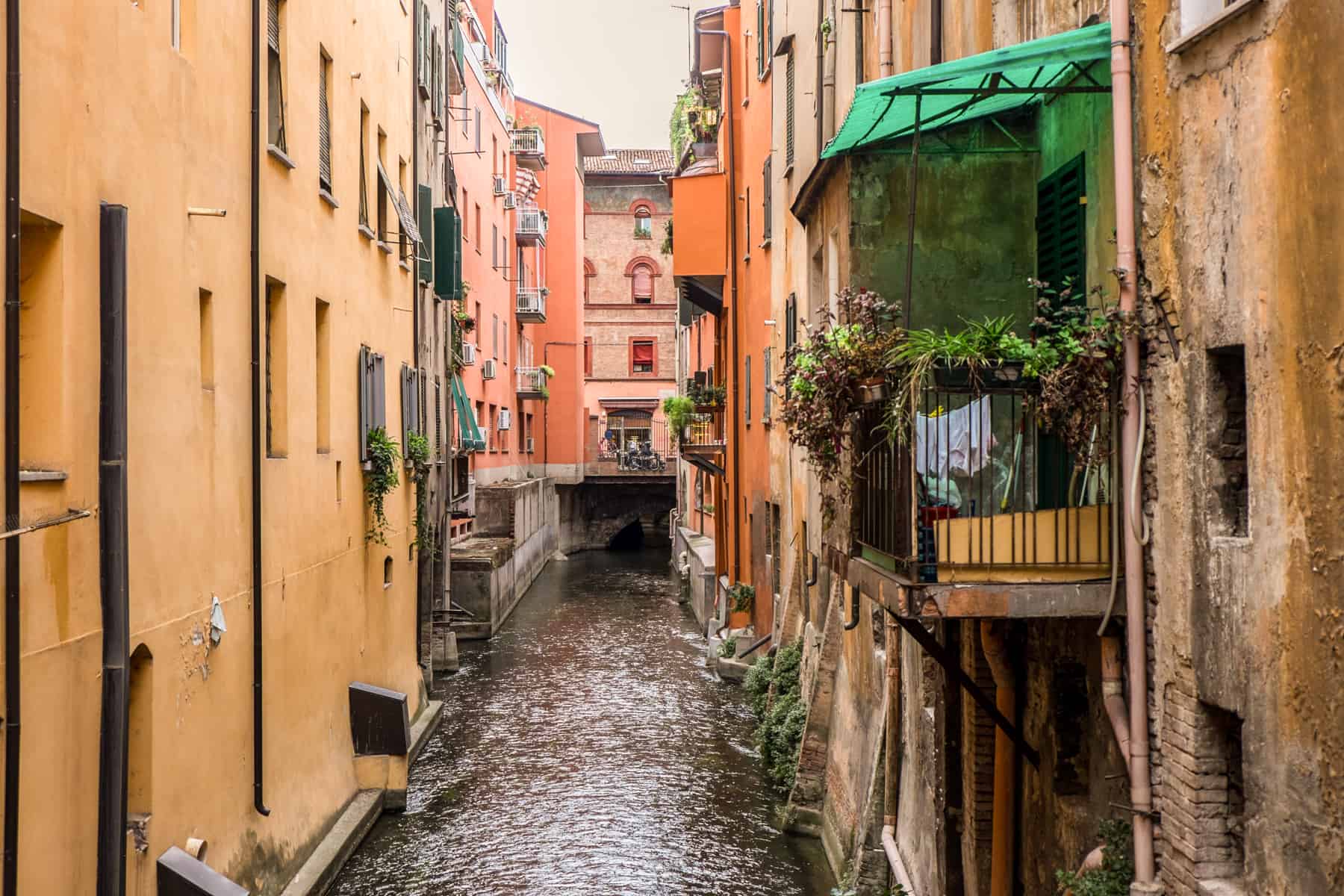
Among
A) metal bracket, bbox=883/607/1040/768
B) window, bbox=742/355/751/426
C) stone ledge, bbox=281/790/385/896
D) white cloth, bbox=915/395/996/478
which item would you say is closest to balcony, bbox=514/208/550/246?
window, bbox=742/355/751/426

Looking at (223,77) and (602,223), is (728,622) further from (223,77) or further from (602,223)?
(602,223)

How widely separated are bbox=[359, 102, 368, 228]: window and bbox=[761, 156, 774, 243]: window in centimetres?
628

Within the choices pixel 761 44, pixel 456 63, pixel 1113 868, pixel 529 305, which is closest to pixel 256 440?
pixel 1113 868

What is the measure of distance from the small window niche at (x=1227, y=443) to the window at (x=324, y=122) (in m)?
9.88

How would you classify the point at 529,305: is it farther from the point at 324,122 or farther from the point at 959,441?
the point at 959,441

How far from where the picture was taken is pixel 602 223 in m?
61.4

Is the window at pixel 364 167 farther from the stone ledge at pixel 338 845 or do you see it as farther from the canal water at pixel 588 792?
the canal water at pixel 588 792

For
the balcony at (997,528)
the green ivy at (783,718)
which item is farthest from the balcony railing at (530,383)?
the balcony at (997,528)

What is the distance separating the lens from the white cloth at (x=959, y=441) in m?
7.46

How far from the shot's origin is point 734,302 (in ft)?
80.3

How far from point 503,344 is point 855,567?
34740 millimetres

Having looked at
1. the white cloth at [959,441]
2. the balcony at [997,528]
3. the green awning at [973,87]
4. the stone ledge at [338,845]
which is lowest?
the stone ledge at [338,845]

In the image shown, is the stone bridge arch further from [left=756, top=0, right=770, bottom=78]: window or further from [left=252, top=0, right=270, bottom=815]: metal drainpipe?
[left=252, top=0, right=270, bottom=815]: metal drainpipe

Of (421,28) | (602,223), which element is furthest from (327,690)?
(602,223)
